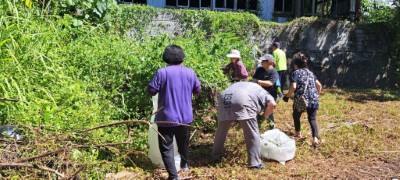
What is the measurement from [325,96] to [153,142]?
7218 millimetres

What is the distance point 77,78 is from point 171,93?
2.01 meters

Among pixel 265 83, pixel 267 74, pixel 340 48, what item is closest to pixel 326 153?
pixel 265 83

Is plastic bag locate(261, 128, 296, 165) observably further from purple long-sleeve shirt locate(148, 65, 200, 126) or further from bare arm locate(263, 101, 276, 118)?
purple long-sleeve shirt locate(148, 65, 200, 126)

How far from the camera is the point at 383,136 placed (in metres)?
6.66

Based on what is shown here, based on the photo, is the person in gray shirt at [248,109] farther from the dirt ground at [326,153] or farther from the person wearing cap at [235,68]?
the person wearing cap at [235,68]

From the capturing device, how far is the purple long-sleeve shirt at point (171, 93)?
4.46 meters

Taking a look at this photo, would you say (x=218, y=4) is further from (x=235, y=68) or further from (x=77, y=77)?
(x=77, y=77)

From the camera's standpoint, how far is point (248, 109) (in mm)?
4902

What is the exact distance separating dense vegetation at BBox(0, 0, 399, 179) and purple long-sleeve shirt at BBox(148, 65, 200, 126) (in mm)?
517

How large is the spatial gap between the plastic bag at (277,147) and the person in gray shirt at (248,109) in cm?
28

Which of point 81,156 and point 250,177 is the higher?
point 81,156

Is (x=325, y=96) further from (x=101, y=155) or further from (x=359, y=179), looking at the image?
(x=101, y=155)

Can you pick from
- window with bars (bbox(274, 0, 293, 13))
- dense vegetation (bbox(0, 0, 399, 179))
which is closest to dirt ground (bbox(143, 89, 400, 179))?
dense vegetation (bbox(0, 0, 399, 179))

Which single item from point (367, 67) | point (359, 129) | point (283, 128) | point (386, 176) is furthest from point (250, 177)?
point (367, 67)
